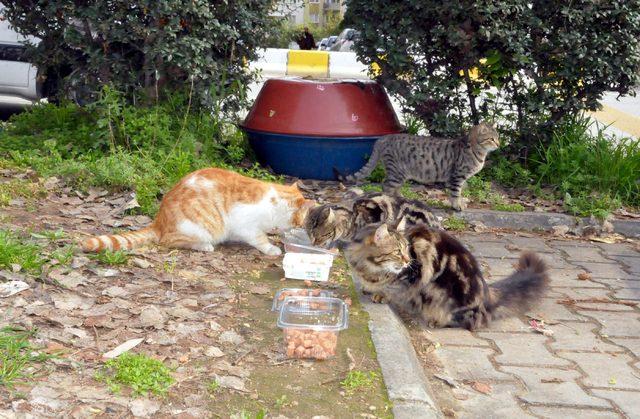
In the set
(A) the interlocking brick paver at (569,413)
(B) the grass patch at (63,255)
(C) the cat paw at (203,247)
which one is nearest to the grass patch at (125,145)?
(C) the cat paw at (203,247)

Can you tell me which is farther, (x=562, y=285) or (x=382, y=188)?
(x=382, y=188)

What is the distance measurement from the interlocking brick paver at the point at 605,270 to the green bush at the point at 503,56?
225cm

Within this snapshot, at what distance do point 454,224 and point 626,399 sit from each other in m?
3.38

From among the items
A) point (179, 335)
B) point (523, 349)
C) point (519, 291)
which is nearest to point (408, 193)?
point (519, 291)

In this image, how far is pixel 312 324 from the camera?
448 cm

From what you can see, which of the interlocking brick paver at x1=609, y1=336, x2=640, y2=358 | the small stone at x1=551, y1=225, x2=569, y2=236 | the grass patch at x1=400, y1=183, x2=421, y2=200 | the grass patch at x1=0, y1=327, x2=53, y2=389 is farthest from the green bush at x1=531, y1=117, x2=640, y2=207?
the grass patch at x1=0, y1=327, x2=53, y2=389

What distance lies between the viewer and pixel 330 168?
8.41m

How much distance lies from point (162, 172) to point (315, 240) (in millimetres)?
1785

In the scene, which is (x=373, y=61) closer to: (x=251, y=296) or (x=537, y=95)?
(x=537, y=95)

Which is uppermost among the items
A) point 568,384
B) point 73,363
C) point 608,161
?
point 608,161

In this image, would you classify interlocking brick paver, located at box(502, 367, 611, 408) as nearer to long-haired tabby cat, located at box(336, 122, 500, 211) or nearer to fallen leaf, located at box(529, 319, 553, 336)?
fallen leaf, located at box(529, 319, 553, 336)

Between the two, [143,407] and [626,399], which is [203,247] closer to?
[143,407]

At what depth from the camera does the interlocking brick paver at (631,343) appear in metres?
4.96

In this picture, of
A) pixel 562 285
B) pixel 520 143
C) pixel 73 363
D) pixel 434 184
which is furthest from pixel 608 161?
pixel 73 363
